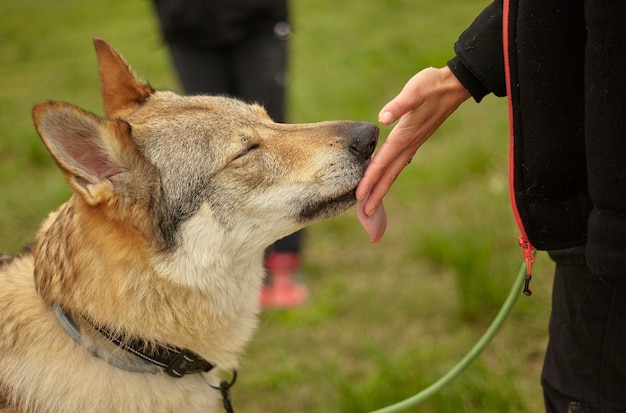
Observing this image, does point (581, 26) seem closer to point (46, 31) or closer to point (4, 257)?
point (4, 257)

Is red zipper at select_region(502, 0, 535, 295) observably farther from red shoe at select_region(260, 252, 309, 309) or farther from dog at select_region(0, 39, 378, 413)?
red shoe at select_region(260, 252, 309, 309)

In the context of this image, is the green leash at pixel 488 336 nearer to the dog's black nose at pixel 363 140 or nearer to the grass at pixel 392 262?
the grass at pixel 392 262

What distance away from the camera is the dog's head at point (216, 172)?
219 cm

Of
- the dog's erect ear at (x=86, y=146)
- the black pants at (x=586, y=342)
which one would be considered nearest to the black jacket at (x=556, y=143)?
the black pants at (x=586, y=342)

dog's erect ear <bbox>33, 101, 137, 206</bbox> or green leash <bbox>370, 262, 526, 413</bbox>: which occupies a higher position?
dog's erect ear <bbox>33, 101, 137, 206</bbox>

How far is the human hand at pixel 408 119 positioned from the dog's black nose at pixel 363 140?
13 cm

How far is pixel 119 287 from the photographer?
2129 mm

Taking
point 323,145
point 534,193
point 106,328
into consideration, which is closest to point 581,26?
point 534,193

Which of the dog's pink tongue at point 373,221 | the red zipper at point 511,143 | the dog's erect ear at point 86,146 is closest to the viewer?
→ the red zipper at point 511,143

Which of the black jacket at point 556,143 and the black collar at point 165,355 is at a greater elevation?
the black jacket at point 556,143

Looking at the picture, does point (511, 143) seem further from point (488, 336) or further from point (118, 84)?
point (118, 84)

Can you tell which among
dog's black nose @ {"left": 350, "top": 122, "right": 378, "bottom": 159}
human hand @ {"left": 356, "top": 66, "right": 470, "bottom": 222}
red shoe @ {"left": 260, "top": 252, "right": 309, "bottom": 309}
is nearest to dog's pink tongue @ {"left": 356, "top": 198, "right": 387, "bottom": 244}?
human hand @ {"left": 356, "top": 66, "right": 470, "bottom": 222}

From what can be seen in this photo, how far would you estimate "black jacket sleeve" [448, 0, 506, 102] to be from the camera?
1.91 metres

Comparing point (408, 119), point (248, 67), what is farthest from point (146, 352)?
point (248, 67)
